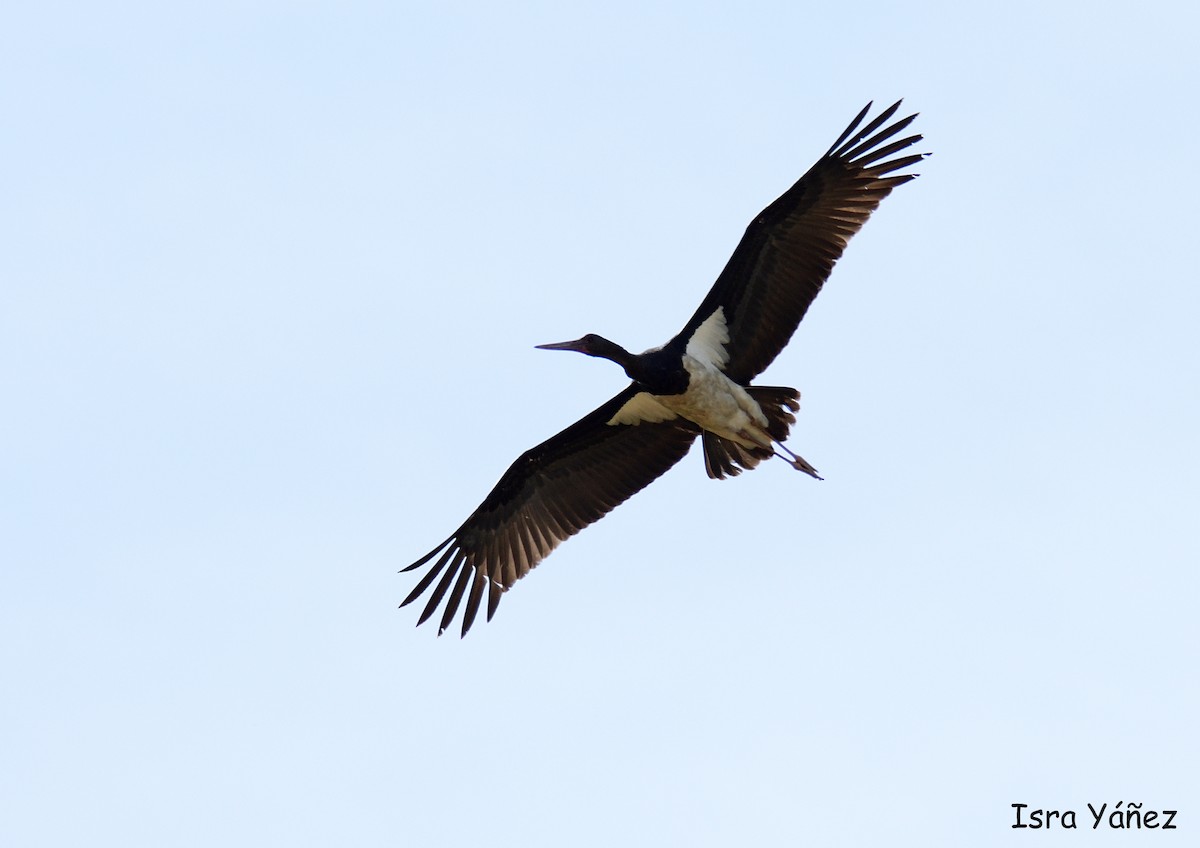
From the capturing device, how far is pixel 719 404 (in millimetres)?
18281

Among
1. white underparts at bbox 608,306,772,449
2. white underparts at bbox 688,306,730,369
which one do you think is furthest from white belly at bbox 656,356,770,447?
white underparts at bbox 688,306,730,369

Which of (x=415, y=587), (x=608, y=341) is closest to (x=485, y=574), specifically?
(x=415, y=587)

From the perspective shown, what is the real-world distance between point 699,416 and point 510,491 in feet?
7.18

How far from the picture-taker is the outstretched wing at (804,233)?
18.3m

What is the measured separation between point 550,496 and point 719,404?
2230 mm

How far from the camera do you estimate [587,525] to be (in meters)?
19.6

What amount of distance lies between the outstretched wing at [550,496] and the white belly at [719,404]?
74 cm

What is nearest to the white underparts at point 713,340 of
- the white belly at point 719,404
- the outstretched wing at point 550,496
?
the white belly at point 719,404

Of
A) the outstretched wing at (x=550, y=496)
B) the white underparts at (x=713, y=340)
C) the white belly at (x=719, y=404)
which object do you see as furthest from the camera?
the outstretched wing at (x=550, y=496)

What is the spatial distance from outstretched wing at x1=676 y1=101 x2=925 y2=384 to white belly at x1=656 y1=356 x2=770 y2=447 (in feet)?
1.49

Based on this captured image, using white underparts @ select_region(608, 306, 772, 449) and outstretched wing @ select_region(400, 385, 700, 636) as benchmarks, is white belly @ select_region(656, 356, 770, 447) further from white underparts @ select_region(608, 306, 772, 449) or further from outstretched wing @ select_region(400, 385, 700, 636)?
outstretched wing @ select_region(400, 385, 700, 636)

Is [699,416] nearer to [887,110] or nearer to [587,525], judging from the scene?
[587,525]

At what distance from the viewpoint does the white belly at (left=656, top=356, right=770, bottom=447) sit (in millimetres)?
18203

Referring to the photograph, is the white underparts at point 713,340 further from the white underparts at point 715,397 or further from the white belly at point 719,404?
the white belly at point 719,404
